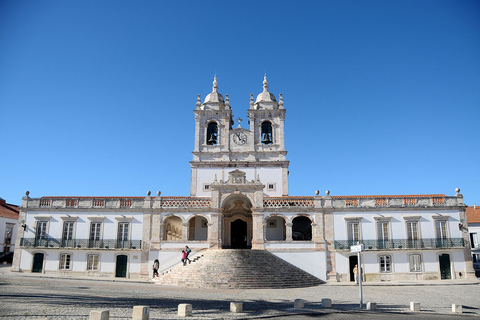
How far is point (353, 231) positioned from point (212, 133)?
15.5 meters

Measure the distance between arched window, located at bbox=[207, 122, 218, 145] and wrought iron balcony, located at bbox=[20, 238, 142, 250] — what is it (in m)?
11.8

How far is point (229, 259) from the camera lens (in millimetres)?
24141

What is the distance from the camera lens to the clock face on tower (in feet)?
114

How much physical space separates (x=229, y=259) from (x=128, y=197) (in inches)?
420

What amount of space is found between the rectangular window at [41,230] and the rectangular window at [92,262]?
3.92 meters

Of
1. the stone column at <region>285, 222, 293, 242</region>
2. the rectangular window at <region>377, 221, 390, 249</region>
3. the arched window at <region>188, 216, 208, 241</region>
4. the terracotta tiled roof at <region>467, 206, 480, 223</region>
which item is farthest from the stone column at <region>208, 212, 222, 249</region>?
the terracotta tiled roof at <region>467, 206, 480, 223</region>

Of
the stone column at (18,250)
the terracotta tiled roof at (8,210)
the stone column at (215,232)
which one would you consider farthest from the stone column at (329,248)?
the terracotta tiled roof at (8,210)

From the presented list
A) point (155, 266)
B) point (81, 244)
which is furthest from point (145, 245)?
point (81, 244)

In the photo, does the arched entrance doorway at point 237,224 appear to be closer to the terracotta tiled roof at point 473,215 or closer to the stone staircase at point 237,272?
the stone staircase at point 237,272

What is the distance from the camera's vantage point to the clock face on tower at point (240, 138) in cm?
3469

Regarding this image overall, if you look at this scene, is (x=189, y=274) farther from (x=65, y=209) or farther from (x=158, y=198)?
(x=65, y=209)

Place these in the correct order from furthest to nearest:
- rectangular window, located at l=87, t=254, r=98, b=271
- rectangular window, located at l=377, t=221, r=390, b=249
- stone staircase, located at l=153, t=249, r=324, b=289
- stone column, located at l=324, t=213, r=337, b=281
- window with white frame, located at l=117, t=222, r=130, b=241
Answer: window with white frame, located at l=117, t=222, r=130, b=241 < rectangular window, located at l=87, t=254, r=98, b=271 < rectangular window, located at l=377, t=221, r=390, b=249 < stone column, located at l=324, t=213, r=337, b=281 < stone staircase, located at l=153, t=249, r=324, b=289

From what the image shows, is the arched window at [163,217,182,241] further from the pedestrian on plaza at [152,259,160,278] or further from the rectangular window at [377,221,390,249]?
the rectangular window at [377,221,390,249]

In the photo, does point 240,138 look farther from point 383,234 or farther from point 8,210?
point 8,210
